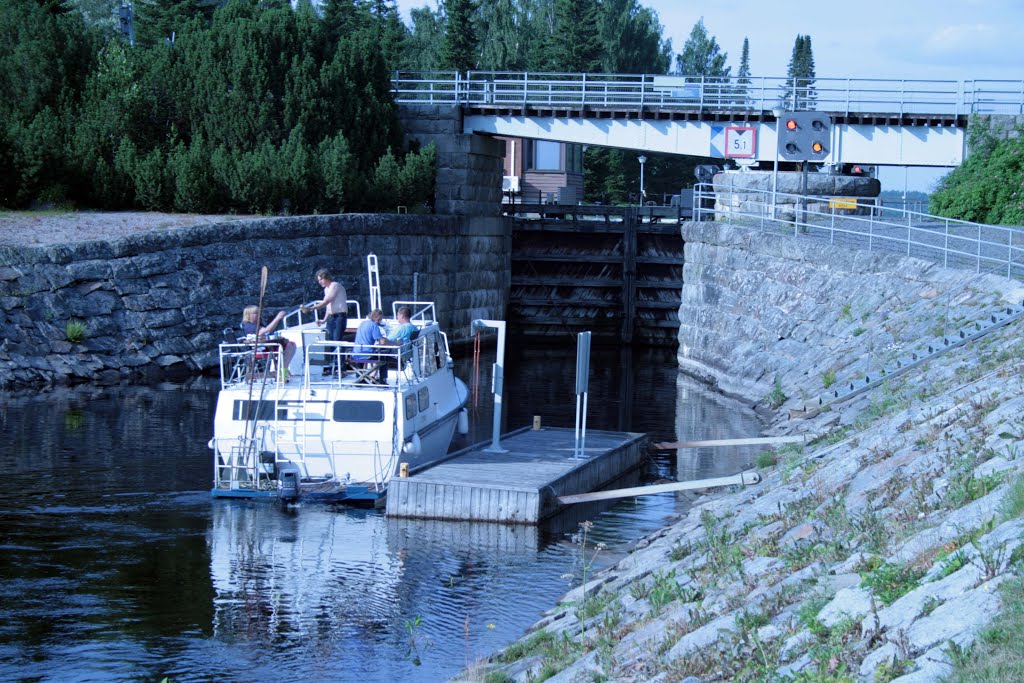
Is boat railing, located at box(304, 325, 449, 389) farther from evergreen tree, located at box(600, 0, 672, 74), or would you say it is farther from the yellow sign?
evergreen tree, located at box(600, 0, 672, 74)

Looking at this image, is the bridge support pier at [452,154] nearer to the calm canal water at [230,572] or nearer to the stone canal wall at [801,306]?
the stone canal wall at [801,306]

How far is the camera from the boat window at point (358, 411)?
19.1 m

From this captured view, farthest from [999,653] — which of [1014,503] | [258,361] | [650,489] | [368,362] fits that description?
[258,361]

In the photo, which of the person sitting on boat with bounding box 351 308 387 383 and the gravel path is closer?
the person sitting on boat with bounding box 351 308 387 383

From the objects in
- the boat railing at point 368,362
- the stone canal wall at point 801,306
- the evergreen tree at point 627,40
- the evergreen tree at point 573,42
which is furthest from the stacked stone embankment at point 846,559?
the evergreen tree at point 627,40

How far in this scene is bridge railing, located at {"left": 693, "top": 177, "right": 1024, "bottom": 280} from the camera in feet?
84.6

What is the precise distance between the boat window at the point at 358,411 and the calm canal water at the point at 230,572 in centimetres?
131

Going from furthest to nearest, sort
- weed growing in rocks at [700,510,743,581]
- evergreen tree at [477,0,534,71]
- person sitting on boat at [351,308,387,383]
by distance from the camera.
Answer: evergreen tree at [477,0,534,71]
person sitting on boat at [351,308,387,383]
weed growing in rocks at [700,510,743,581]

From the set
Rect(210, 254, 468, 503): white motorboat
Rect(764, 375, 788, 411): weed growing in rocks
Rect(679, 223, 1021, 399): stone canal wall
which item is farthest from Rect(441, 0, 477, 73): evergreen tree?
Rect(210, 254, 468, 503): white motorboat

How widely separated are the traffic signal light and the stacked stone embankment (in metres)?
10.1

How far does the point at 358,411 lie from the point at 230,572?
4.08 meters

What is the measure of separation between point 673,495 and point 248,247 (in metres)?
17.3

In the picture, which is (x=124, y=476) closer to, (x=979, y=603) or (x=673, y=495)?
(x=673, y=495)

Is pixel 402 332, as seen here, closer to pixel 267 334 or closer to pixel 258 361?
pixel 267 334
